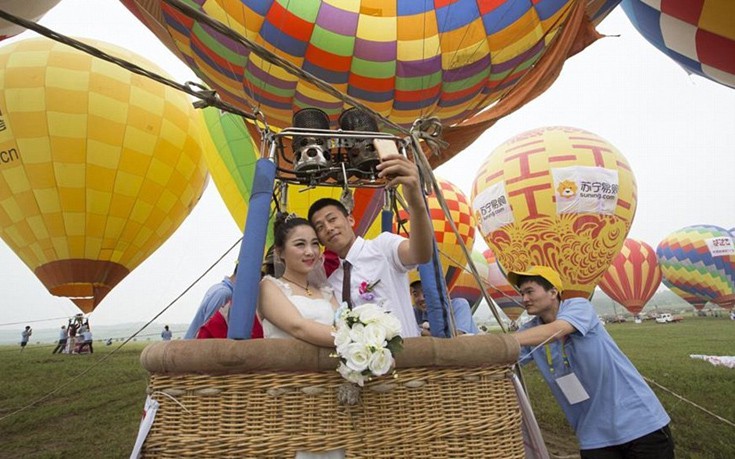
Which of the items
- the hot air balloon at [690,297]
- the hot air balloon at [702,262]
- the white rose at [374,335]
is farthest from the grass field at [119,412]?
the hot air balloon at [690,297]

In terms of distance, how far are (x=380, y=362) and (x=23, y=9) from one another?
11.7 ft

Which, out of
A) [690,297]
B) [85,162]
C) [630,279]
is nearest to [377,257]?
[85,162]

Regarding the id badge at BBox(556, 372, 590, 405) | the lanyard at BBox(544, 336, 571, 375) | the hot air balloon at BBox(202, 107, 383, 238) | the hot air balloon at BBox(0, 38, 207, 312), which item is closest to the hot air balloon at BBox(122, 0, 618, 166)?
the hot air balloon at BBox(202, 107, 383, 238)

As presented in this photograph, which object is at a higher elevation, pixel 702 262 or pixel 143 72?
pixel 702 262

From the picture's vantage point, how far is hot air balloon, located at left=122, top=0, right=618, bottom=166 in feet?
13.0

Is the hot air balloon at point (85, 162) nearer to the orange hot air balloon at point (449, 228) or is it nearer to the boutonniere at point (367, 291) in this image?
the orange hot air balloon at point (449, 228)

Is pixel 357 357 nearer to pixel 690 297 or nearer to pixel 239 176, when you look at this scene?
pixel 239 176

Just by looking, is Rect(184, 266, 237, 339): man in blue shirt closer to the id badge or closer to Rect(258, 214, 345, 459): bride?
Rect(258, 214, 345, 459): bride

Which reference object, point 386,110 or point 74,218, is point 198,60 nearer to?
point 386,110

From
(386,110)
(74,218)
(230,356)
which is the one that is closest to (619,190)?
(386,110)

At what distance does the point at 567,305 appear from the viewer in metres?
2.13

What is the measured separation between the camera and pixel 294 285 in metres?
1.61

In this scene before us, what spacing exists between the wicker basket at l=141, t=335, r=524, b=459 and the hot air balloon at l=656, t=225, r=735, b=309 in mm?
26245

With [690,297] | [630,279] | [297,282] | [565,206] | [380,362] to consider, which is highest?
[565,206]
